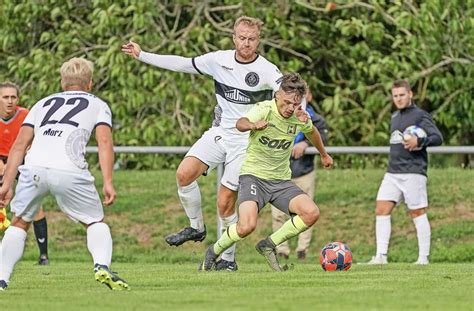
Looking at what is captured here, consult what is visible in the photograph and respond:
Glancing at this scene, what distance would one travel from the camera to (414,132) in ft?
51.1

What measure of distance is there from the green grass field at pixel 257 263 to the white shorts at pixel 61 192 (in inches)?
23.6

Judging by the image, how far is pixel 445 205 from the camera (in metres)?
18.5

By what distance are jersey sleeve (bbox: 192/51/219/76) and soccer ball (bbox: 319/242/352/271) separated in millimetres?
1980

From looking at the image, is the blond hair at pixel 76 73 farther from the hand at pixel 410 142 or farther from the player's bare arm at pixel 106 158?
the hand at pixel 410 142

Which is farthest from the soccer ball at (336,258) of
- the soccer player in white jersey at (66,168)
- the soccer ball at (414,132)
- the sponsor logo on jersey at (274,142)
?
the soccer player in white jersey at (66,168)

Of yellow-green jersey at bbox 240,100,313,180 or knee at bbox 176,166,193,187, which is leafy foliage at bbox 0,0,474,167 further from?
yellow-green jersey at bbox 240,100,313,180

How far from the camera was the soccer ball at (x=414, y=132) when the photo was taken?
15570mm

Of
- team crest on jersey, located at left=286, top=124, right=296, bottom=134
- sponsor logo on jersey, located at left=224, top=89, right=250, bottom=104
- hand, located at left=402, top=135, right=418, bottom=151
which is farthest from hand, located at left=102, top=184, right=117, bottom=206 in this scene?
hand, located at left=402, top=135, right=418, bottom=151

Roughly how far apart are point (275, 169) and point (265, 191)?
21cm

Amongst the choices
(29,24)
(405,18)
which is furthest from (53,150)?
(29,24)

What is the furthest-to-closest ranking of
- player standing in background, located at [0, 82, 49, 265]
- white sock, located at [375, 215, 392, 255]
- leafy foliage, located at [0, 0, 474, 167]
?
leafy foliage, located at [0, 0, 474, 167] < white sock, located at [375, 215, 392, 255] < player standing in background, located at [0, 82, 49, 265]

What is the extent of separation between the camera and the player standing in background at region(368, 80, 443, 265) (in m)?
15.7

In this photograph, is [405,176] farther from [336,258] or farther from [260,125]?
[260,125]

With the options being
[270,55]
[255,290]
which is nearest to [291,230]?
[255,290]
